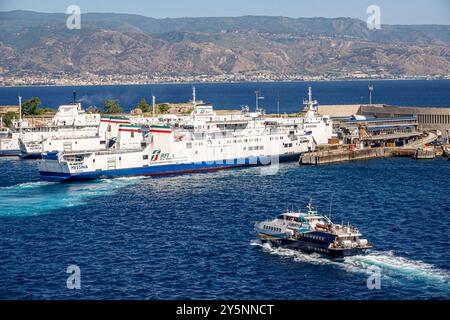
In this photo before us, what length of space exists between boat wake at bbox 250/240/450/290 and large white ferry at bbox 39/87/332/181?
3267cm

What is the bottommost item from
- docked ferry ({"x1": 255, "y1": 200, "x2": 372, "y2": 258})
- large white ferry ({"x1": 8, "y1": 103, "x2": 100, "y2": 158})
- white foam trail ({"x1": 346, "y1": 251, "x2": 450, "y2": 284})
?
white foam trail ({"x1": 346, "y1": 251, "x2": 450, "y2": 284})

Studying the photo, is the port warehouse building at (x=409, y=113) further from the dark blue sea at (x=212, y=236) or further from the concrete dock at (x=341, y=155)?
the dark blue sea at (x=212, y=236)

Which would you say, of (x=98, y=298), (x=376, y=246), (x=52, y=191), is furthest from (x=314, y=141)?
(x=98, y=298)

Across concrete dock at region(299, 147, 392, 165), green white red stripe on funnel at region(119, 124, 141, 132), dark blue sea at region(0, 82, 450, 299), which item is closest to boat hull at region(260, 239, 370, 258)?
dark blue sea at region(0, 82, 450, 299)

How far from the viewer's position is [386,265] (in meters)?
37.8

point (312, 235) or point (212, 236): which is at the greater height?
point (312, 235)

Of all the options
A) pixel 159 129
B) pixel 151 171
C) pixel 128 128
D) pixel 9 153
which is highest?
pixel 128 128

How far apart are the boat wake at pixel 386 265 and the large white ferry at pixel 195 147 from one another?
32.7 m

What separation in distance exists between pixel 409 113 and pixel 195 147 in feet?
115

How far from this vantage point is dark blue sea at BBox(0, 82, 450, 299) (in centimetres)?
3522

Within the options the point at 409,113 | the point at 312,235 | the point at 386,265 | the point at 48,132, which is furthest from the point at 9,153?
the point at 386,265

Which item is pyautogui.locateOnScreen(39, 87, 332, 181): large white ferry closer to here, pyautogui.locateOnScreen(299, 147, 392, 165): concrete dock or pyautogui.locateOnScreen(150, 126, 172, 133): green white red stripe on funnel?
pyautogui.locateOnScreen(150, 126, 172, 133): green white red stripe on funnel

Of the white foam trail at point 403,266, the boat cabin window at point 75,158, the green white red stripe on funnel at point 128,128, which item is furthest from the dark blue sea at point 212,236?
the green white red stripe on funnel at point 128,128

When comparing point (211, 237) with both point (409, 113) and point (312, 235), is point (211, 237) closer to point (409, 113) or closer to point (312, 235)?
point (312, 235)
